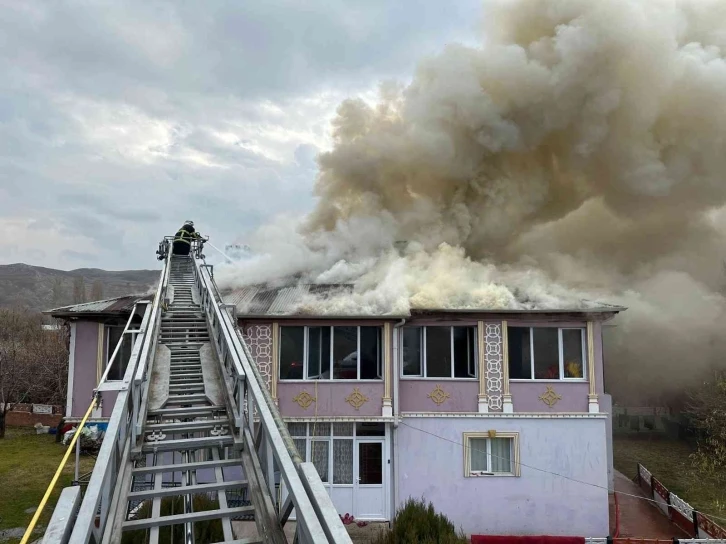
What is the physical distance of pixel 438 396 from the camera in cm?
1323

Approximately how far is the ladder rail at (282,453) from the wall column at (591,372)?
9877 millimetres

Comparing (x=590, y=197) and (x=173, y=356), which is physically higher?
(x=590, y=197)

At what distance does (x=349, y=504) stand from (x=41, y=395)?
2256 centimetres

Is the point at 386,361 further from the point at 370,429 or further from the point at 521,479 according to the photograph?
the point at 521,479

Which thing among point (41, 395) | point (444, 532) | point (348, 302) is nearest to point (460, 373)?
point (348, 302)

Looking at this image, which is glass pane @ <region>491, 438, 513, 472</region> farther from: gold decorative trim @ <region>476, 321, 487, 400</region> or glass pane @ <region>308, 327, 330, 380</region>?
glass pane @ <region>308, 327, 330, 380</region>

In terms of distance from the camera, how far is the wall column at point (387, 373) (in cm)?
1291

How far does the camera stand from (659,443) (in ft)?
77.8

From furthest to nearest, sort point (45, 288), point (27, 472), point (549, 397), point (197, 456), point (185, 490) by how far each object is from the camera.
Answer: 1. point (45, 288)
2. point (27, 472)
3. point (549, 397)
4. point (197, 456)
5. point (185, 490)

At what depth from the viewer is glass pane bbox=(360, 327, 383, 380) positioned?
13258 mm

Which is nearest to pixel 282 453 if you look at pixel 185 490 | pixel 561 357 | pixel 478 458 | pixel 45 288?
pixel 185 490

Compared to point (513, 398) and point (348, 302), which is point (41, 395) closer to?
point (348, 302)

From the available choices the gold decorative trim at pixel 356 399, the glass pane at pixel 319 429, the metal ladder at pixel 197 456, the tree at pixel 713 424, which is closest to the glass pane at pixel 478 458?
the gold decorative trim at pixel 356 399

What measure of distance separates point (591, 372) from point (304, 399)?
7.64 meters
